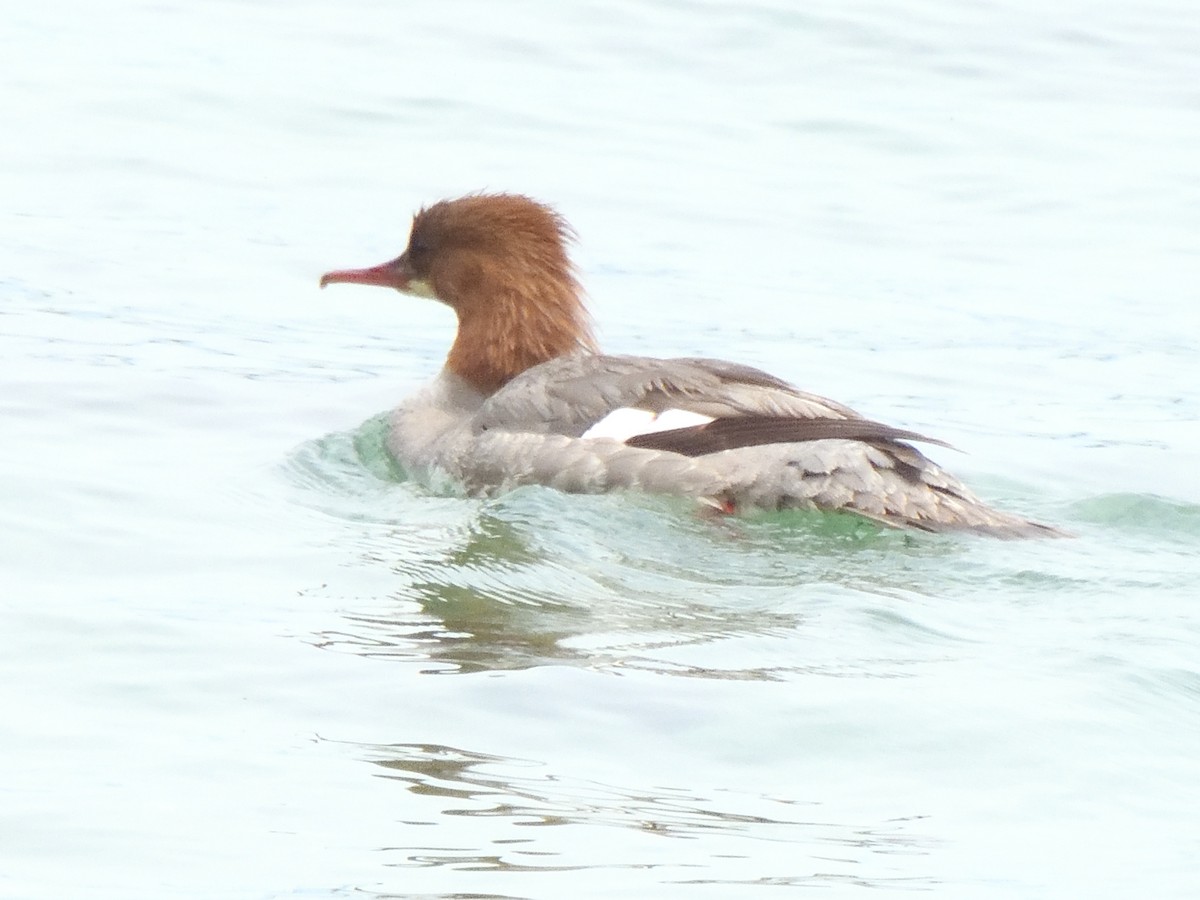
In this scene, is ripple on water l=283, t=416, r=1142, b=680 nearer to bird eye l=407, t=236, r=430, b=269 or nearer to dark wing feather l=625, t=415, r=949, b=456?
dark wing feather l=625, t=415, r=949, b=456

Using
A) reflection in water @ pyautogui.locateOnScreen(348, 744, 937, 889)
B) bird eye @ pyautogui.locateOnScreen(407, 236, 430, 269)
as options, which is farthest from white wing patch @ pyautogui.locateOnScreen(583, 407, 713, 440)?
reflection in water @ pyautogui.locateOnScreen(348, 744, 937, 889)

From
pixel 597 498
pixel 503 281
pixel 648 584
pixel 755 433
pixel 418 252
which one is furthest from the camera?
pixel 418 252

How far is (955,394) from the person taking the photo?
1125cm

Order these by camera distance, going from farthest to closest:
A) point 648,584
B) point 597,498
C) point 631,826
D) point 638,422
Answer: point 638,422 < point 597,498 < point 648,584 < point 631,826

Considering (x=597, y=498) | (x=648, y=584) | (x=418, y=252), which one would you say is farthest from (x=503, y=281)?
(x=648, y=584)

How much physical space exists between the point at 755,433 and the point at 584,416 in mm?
771

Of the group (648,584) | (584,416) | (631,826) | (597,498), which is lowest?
(631,826)

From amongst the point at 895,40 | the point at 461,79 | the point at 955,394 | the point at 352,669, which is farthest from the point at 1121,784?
the point at 895,40

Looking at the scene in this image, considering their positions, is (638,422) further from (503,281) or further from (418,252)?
(418,252)

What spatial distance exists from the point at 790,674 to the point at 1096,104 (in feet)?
41.6

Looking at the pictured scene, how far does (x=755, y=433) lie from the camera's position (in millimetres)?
8016

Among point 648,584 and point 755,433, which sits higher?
point 755,433

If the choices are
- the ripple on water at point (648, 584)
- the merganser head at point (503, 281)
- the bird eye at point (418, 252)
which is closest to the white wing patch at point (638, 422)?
the ripple on water at point (648, 584)

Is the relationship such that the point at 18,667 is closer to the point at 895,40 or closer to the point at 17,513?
the point at 17,513
